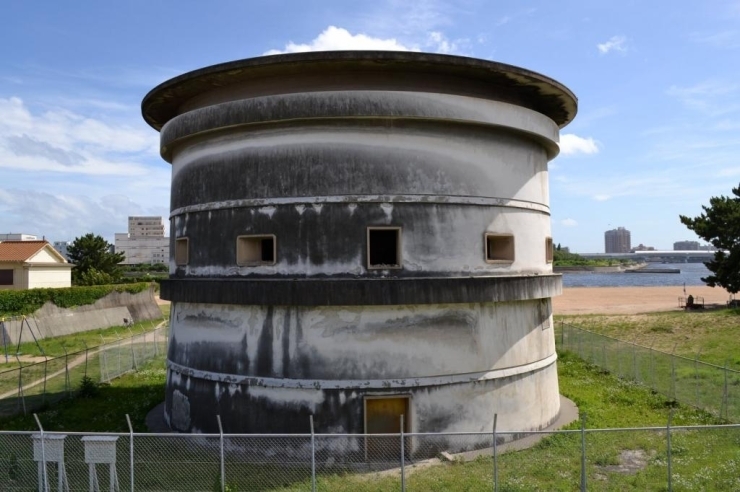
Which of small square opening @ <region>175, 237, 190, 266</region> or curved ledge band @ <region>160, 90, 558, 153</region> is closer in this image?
curved ledge band @ <region>160, 90, 558, 153</region>

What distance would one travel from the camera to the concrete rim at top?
532 inches

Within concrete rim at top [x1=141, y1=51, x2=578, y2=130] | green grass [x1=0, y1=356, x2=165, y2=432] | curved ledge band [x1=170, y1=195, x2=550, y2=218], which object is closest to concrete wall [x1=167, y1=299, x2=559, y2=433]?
curved ledge band [x1=170, y1=195, x2=550, y2=218]

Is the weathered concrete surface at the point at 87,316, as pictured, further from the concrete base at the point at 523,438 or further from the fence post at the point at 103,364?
the concrete base at the point at 523,438

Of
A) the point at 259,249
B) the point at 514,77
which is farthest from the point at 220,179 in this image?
the point at 514,77

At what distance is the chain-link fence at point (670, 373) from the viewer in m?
18.4

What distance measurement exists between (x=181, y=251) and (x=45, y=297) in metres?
32.9

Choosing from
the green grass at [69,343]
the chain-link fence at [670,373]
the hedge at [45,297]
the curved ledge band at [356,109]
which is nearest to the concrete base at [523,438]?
the chain-link fence at [670,373]

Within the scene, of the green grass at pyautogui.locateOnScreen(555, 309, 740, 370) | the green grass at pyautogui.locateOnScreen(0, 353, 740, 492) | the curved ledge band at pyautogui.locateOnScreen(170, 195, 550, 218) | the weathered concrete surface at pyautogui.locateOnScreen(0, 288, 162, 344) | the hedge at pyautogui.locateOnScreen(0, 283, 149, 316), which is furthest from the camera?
the hedge at pyautogui.locateOnScreen(0, 283, 149, 316)

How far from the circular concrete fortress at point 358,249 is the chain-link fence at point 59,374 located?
27.5ft

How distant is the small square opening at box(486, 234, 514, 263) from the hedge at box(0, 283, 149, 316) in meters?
37.8

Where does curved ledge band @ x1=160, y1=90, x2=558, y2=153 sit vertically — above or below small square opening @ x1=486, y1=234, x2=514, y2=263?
above

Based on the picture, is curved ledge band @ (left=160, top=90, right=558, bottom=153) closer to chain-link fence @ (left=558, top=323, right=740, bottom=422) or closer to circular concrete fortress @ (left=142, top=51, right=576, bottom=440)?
circular concrete fortress @ (left=142, top=51, right=576, bottom=440)

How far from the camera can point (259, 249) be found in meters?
14.8

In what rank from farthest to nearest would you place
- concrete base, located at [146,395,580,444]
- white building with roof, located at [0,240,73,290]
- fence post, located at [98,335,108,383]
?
1. white building with roof, located at [0,240,73,290]
2. fence post, located at [98,335,108,383]
3. concrete base, located at [146,395,580,444]
